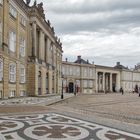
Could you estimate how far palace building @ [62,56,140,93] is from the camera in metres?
102

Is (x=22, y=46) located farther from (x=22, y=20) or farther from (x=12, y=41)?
(x=12, y=41)

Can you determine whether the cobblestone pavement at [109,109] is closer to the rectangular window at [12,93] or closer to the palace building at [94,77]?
the rectangular window at [12,93]

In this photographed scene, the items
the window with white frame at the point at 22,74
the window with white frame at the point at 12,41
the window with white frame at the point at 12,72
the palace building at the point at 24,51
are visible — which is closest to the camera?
the palace building at the point at 24,51

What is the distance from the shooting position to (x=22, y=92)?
4247 centimetres

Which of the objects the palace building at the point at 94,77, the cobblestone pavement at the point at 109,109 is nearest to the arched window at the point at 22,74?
the cobblestone pavement at the point at 109,109

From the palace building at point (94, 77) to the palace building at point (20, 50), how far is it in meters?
42.3

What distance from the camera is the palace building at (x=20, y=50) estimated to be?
33.5 meters

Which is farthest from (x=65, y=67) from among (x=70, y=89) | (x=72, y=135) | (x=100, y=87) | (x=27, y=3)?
(x=72, y=135)

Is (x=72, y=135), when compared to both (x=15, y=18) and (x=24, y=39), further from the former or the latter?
(x=24, y=39)

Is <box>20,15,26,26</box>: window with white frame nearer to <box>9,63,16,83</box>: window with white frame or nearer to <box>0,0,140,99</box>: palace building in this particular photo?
<box>0,0,140,99</box>: palace building

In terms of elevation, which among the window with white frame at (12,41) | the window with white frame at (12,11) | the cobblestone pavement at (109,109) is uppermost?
the window with white frame at (12,11)

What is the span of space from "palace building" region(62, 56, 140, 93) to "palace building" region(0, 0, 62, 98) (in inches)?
1666

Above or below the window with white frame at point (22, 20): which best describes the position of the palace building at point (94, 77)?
below

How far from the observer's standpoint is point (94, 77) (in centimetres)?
11119
